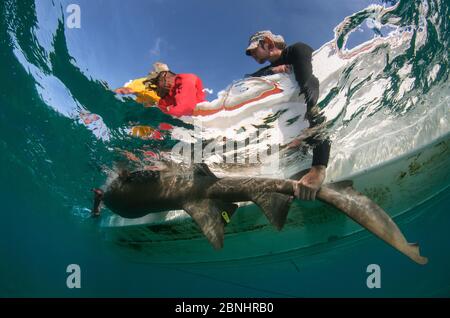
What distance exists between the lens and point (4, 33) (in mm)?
8359

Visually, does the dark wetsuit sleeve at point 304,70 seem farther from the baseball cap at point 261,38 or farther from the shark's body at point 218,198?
the shark's body at point 218,198

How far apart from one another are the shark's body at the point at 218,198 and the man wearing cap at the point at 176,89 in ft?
8.59

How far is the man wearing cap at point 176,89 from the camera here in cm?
638

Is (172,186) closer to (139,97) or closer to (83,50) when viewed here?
(139,97)

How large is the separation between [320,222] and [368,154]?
4658 mm

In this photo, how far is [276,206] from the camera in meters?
7.54

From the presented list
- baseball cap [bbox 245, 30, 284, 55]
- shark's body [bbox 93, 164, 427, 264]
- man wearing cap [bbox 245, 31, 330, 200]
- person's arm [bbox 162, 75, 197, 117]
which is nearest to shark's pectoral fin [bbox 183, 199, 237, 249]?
shark's body [bbox 93, 164, 427, 264]

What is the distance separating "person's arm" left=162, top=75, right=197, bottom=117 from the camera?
644 centimetres

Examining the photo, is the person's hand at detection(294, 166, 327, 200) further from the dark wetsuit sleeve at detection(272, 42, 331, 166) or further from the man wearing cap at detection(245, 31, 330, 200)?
the dark wetsuit sleeve at detection(272, 42, 331, 166)

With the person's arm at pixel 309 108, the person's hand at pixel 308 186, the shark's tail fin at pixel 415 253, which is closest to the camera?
the shark's tail fin at pixel 415 253

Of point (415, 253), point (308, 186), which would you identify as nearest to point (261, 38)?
point (308, 186)

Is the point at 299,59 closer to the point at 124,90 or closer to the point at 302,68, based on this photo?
the point at 302,68

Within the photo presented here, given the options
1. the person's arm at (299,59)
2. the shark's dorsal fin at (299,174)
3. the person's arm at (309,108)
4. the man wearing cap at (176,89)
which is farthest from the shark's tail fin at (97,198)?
the person's arm at (299,59)
